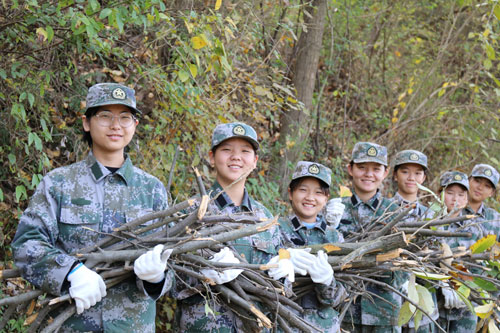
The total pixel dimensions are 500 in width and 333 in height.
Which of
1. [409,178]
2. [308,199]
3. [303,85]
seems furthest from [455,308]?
[303,85]

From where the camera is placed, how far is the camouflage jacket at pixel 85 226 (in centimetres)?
289

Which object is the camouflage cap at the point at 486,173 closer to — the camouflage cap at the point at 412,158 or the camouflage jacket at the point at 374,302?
the camouflage cap at the point at 412,158

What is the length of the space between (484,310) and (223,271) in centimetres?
186

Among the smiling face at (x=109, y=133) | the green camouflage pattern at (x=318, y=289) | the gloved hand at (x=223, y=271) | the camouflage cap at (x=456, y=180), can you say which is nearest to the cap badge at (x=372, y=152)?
the green camouflage pattern at (x=318, y=289)

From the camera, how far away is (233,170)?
3805 mm

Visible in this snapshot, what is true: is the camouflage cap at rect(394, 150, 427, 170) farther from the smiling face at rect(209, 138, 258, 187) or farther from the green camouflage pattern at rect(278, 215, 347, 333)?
the smiling face at rect(209, 138, 258, 187)

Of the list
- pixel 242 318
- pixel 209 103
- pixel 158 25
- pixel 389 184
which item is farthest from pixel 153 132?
pixel 389 184

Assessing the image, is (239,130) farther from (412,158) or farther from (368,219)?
(412,158)

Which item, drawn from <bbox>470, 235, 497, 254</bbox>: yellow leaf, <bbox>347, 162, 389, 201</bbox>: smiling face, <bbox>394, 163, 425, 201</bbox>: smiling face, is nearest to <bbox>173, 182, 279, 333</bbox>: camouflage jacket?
<bbox>470, 235, 497, 254</bbox>: yellow leaf

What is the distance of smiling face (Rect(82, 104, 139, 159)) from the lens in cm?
327

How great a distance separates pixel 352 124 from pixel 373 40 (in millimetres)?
1989

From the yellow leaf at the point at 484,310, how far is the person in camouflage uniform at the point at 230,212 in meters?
1.39

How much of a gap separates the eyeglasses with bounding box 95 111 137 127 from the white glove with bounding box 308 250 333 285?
4.49 ft

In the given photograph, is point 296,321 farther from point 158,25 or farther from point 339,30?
point 339,30
